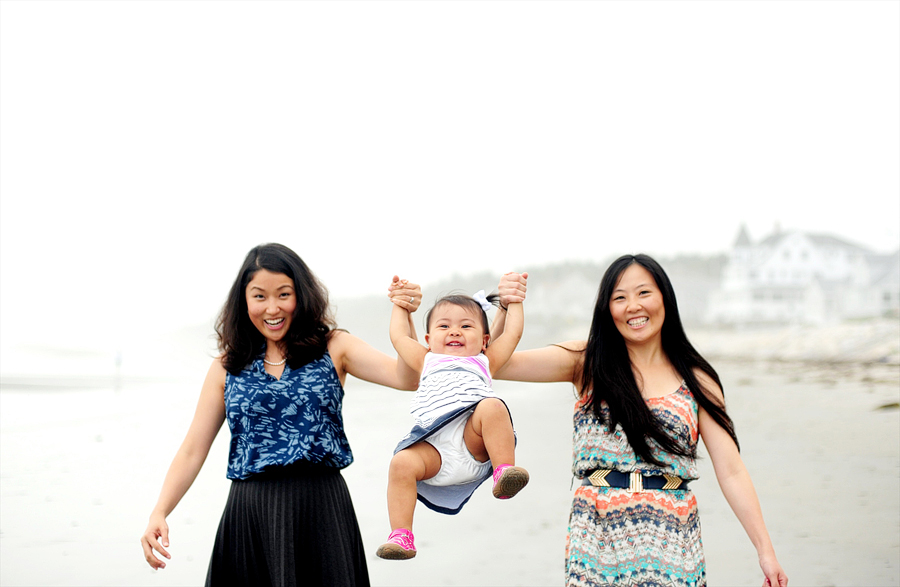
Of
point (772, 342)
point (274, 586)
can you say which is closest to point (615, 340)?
point (274, 586)

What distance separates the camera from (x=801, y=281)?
3572 centimetres

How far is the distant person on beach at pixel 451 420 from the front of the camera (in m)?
2.52

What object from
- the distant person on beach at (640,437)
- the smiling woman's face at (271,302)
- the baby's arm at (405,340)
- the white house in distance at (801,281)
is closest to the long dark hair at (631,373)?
the distant person on beach at (640,437)

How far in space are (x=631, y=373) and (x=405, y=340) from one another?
2.59ft

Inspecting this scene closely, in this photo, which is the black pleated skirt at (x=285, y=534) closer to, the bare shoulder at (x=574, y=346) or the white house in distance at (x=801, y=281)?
the bare shoulder at (x=574, y=346)

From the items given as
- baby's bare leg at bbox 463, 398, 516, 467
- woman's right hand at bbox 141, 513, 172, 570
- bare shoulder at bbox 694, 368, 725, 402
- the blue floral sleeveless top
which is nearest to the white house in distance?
bare shoulder at bbox 694, 368, 725, 402

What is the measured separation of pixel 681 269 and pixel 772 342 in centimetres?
1472

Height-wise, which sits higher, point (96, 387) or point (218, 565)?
point (218, 565)

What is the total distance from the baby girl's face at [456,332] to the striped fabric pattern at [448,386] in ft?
0.12

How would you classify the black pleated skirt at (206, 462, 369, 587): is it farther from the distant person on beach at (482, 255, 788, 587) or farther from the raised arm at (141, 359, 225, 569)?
the distant person on beach at (482, 255, 788, 587)

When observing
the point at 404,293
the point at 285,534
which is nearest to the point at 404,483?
the point at 285,534

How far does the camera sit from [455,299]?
2.80 meters

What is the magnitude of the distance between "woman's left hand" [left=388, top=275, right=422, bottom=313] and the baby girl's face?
0.32 ft

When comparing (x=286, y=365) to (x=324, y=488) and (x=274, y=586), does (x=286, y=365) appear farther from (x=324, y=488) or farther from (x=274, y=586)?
(x=274, y=586)
